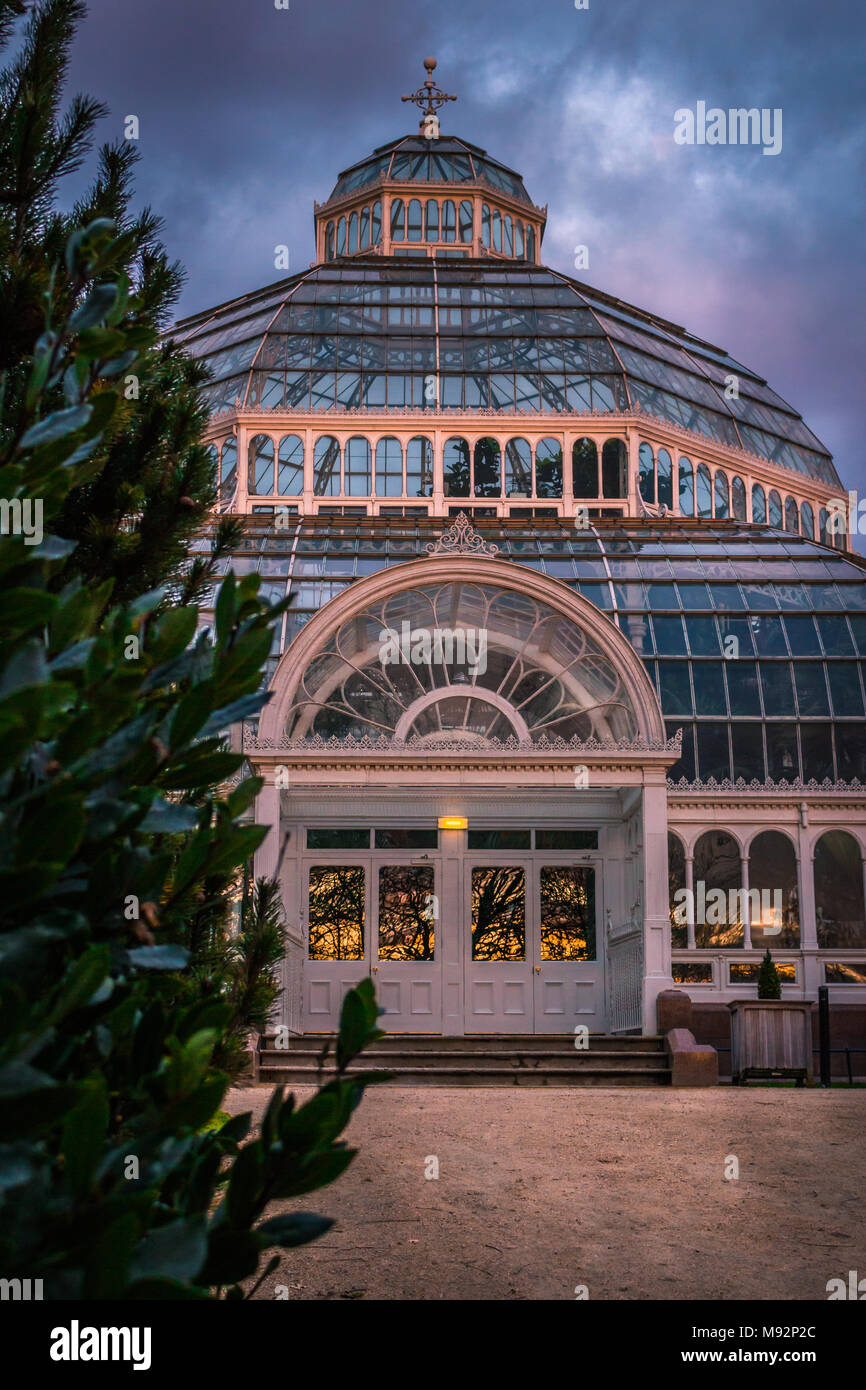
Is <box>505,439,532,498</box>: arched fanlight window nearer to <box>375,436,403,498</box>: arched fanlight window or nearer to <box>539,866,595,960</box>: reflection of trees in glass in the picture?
<box>375,436,403,498</box>: arched fanlight window

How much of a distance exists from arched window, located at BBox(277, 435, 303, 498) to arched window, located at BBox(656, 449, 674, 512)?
6.45 metres

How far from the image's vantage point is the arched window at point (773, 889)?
16.9m

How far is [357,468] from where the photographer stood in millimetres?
23422

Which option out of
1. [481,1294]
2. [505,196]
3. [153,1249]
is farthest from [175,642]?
[505,196]

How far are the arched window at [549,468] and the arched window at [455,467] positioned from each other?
126 centimetres

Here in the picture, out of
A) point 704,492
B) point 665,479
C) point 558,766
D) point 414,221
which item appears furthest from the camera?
point 414,221

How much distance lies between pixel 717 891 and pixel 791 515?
12043 millimetres

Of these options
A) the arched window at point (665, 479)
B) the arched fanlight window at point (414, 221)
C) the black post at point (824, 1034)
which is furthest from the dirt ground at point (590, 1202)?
the arched fanlight window at point (414, 221)

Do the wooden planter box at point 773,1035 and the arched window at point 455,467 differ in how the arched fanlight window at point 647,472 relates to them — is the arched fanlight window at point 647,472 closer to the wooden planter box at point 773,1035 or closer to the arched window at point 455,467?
the arched window at point 455,467

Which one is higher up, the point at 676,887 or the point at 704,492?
the point at 704,492

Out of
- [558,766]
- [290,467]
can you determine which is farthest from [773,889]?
[290,467]

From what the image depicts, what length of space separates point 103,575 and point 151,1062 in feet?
8.56

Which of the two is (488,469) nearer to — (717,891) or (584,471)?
Result: (584,471)

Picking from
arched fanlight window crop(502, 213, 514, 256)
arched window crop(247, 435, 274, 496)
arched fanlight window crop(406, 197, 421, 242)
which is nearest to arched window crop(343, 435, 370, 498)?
arched window crop(247, 435, 274, 496)
